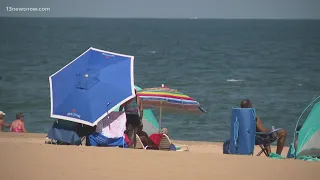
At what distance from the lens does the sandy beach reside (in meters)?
8.20

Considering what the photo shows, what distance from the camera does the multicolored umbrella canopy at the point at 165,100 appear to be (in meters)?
11.3

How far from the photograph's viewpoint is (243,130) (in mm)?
9469

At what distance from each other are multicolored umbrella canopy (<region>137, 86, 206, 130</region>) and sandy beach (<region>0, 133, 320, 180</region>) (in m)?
2.31

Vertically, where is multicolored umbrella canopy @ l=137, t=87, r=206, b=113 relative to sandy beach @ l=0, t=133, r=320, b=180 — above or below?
above

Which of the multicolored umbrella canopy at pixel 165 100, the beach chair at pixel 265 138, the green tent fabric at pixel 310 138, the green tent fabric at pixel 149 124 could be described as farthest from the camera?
the green tent fabric at pixel 149 124

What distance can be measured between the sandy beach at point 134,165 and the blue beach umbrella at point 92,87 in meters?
0.64

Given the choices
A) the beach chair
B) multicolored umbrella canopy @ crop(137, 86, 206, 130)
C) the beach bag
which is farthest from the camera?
multicolored umbrella canopy @ crop(137, 86, 206, 130)

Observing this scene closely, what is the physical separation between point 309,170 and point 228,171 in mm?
828

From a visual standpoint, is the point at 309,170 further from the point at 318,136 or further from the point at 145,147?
the point at 145,147

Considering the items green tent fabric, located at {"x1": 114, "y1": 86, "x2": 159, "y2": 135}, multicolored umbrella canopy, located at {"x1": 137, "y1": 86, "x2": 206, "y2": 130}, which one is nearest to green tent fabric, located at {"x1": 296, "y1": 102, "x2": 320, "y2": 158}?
multicolored umbrella canopy, located at {"x1": 137, "y1": 86, "x2": 206, "y2": 130}

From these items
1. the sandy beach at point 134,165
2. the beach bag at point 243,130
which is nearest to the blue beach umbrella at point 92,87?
the sandy beach at point 134,165

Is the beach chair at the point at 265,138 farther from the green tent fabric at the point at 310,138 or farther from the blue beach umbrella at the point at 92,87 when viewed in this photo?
the blue beach umbrella at the point at 92,87

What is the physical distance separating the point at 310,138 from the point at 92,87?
8.57 feet

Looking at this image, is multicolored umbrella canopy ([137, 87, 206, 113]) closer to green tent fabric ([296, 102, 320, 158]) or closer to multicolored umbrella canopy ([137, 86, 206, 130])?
multicolored umbrella canopy ([137, 86, 206, 130])
